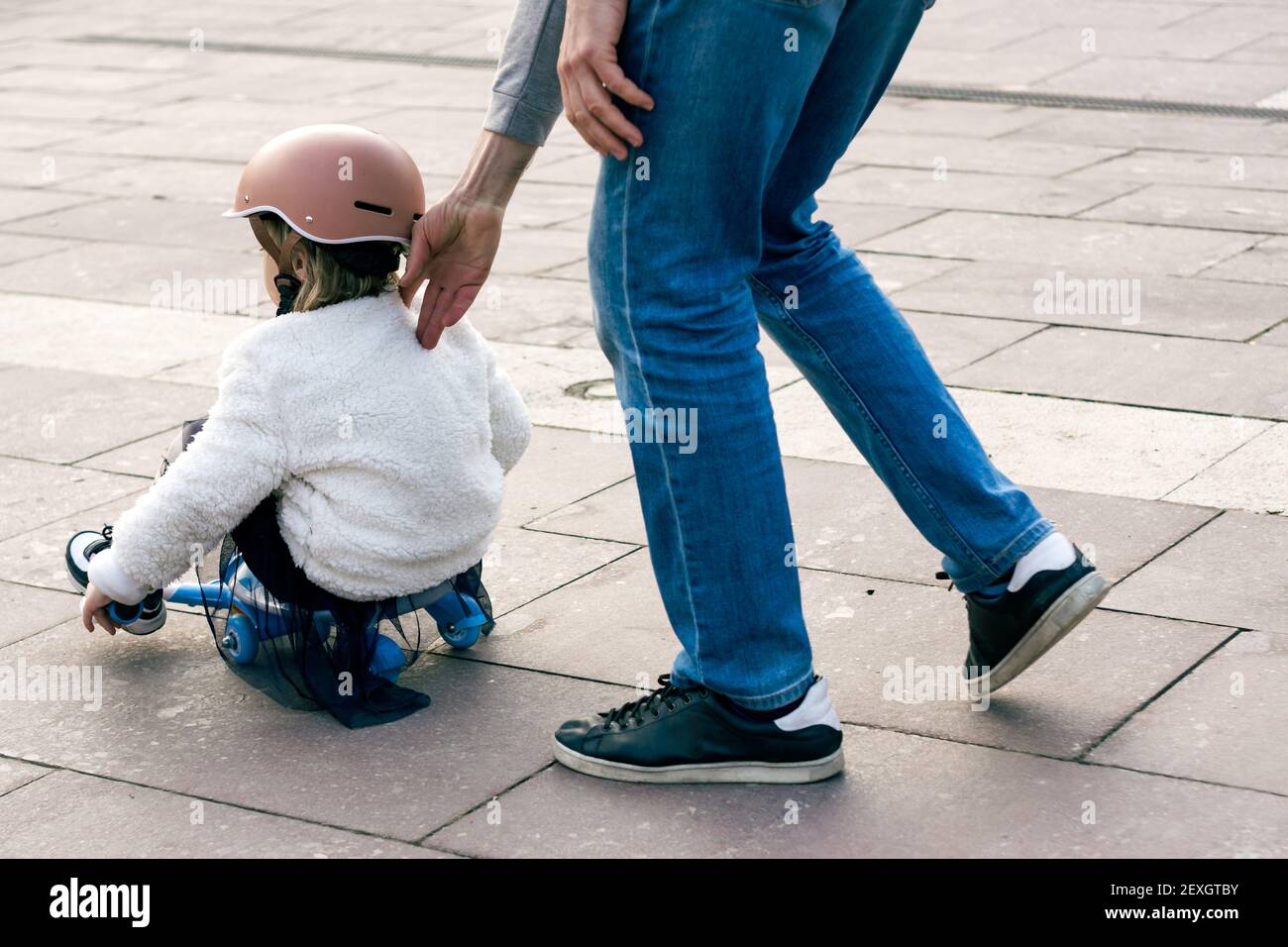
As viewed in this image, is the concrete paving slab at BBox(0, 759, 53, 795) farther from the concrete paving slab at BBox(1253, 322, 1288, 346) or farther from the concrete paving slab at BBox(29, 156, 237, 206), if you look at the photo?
the concrete paving slab at BBox(29, 156, 237, 206)

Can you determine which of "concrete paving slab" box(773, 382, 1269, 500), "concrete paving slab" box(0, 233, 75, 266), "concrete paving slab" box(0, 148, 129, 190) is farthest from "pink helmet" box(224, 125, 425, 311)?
"concrete paving slab" box(0, 148, 129, 190)

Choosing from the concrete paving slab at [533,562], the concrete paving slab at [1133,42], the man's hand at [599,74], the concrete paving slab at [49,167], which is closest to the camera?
the man's hand at [599,74]

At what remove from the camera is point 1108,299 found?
5562mm

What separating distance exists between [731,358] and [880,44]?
1.80 feet

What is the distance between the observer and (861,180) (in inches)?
297

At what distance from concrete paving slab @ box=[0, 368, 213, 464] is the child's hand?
1361mm

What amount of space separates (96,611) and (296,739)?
1.47ft

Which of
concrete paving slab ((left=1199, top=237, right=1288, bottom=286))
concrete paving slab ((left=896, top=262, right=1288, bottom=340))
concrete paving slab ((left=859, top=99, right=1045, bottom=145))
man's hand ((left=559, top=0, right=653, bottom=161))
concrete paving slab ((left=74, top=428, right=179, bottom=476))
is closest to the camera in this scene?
man's hand ((left=559, top=0, right=653, bottom=161))

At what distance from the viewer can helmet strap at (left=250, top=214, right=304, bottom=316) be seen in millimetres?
3076

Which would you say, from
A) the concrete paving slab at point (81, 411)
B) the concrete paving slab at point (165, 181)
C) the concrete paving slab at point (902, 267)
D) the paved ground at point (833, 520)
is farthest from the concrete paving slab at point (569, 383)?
the concrete paving slab at point (165, 181)

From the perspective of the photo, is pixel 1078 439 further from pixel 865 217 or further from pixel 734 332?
pixel 865 217

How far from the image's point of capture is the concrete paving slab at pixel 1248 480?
12.7 feet

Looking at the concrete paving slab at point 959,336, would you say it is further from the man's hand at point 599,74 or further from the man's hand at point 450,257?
the man's hand at point 599,74

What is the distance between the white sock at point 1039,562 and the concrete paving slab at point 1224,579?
0.51 m
